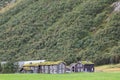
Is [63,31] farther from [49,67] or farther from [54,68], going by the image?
[54,68]

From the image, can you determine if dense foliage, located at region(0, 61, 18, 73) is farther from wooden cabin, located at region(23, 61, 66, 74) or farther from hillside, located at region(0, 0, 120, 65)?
hillside, located at region(0, 0, 120, 65)

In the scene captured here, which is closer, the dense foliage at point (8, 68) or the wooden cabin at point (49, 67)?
the dense foliage at point (8, 68)

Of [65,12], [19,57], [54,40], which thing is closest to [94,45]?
[54,40]

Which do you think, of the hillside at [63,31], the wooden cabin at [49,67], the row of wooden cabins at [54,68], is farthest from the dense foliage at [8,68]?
the hillside at [63,31]

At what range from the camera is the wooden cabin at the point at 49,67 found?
91769mm

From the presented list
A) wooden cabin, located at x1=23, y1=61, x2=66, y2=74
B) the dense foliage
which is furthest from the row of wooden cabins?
the dense foliage

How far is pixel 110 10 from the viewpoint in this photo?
155 meters

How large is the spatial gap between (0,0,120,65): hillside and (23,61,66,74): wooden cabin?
2628cm

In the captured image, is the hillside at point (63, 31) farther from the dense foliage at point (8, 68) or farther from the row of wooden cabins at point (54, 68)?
the dense foliage at point (8, 68)

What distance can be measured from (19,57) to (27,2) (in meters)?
59.5

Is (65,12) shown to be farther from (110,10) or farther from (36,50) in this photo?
(36,50)

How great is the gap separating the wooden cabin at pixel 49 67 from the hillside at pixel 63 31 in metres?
26.3

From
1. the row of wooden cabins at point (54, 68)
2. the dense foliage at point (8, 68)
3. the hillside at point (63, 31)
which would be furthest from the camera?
the hillside at point (63, 31)

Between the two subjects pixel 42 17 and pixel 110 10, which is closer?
pixel 110 10
